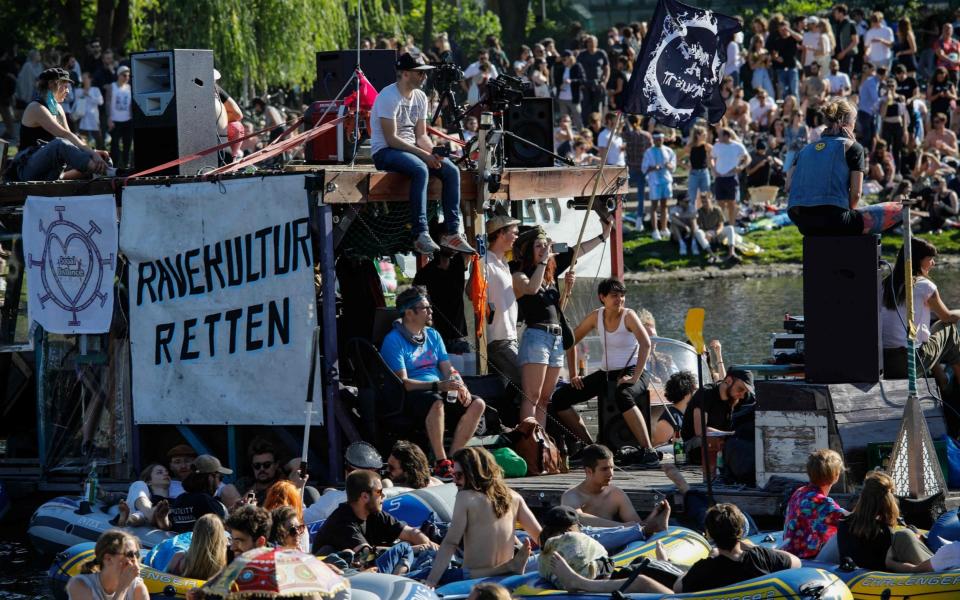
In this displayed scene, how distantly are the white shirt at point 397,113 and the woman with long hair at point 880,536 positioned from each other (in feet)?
16.4

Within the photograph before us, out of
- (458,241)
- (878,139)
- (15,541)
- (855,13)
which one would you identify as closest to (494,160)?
(458,241)

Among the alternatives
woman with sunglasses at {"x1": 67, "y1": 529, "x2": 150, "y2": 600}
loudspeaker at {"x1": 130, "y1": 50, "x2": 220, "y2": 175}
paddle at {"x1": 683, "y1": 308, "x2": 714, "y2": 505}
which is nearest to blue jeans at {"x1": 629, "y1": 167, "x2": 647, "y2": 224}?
loudspeaker at {"x1": 130, "y1": 50, "x2": 220, "y2": 175}

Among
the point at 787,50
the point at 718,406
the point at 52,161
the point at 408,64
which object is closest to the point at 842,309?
the point at 718,406

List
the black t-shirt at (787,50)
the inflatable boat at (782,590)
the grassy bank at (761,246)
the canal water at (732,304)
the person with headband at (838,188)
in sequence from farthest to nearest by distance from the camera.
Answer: the black t-shirt at (787,50) → the grassy bank at (761,246) → the canal water at (732,304) → the person with headband at (838,188) → the inflatable boat at (782,590)

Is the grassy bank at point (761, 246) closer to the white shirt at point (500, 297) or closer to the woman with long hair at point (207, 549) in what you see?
the white shirt at point (500, 297)

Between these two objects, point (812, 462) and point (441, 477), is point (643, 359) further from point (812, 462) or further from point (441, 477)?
point (812, 462)

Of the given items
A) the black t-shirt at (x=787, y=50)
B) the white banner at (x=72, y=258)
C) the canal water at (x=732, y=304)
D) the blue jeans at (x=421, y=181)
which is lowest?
the canal water at (x=732, y=304)

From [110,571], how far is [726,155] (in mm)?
19815

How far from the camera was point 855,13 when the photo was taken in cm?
3328

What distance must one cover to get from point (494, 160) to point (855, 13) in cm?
2117

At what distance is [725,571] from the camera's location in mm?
9578

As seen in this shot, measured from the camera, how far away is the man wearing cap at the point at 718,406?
43.3 feet

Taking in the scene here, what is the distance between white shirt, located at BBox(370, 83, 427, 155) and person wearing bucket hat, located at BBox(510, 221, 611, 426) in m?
1.33

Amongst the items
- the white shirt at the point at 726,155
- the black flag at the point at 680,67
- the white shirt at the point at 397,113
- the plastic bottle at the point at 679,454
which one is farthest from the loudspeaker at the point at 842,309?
the white shirt at the point at 726,155
